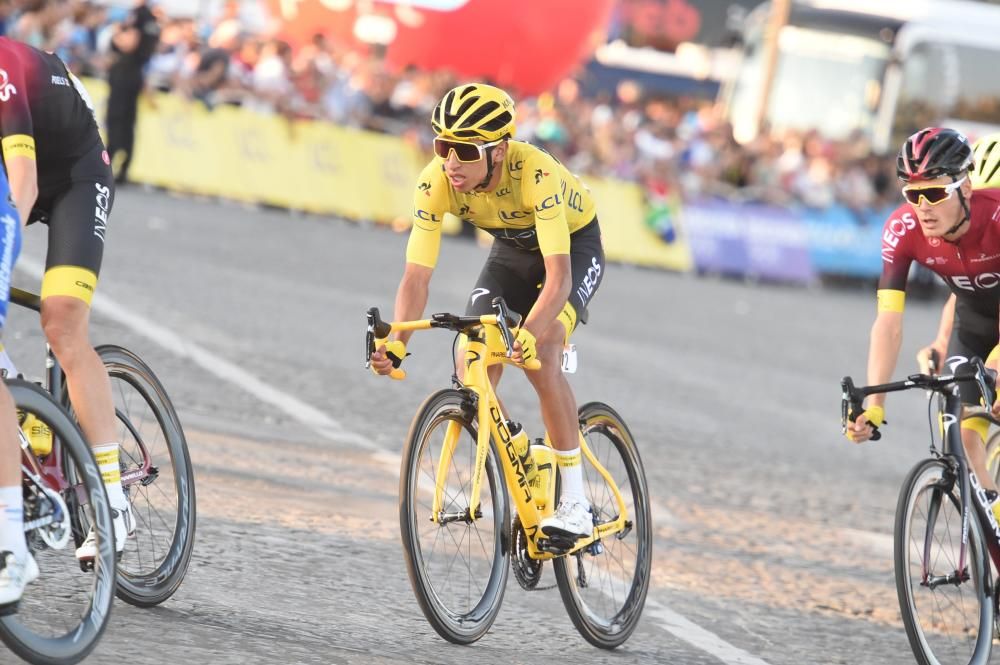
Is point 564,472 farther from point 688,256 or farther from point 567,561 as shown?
point 688,256

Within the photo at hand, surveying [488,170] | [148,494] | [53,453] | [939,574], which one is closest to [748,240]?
[939,574]

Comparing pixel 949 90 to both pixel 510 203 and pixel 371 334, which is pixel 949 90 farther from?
pixel 371 334

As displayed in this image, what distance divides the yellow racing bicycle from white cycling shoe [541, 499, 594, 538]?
0.03 metres

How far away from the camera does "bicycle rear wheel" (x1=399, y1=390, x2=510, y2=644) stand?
587cm

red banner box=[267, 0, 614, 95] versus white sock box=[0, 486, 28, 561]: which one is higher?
red banner box=[267, 0, 614, 95]

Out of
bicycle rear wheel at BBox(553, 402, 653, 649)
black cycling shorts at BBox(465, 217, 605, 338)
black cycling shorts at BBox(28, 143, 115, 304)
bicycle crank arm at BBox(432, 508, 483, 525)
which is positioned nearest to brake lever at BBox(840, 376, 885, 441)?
bicycle rear wheel at BBox(553, 402, 653, 649)

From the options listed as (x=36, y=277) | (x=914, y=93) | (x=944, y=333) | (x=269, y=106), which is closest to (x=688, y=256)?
(x=269, y=106)

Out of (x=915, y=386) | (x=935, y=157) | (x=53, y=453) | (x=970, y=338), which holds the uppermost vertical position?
(x=935, y=157)

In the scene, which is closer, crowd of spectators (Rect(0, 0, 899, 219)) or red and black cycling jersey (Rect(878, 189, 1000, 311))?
red and black cycling jersey (Rect(878, 189, 1000, 311))

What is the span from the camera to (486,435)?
610 cm

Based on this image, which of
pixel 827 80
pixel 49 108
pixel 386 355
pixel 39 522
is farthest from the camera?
pixel 827 80

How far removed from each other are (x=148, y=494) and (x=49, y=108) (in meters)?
1.33

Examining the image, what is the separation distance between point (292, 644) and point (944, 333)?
344 cm

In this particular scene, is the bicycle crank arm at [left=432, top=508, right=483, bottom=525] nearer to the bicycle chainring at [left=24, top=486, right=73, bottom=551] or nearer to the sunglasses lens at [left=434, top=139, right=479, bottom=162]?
the sunglasses lens at [left=434, top=139, right=479, bottom=162]
